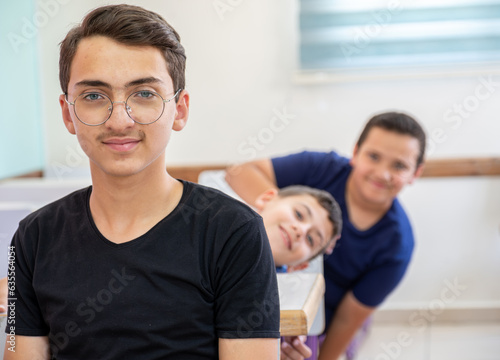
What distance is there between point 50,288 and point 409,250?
1.39m

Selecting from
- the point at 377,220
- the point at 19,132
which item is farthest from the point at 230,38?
the point at 377,220

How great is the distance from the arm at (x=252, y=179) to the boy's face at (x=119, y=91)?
3.86 feet

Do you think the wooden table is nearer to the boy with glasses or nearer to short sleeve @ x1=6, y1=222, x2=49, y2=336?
the boy with glasses

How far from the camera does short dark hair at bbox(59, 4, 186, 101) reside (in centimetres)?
87

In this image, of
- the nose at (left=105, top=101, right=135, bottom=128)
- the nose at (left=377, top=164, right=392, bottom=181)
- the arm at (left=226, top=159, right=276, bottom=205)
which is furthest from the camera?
the arm at (left=226, top=159, right=276, bottom=205)

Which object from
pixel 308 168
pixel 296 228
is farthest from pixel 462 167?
pixel 296 228

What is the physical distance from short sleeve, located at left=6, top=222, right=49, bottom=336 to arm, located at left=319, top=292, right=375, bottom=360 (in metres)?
1.25

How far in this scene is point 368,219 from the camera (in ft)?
6.68

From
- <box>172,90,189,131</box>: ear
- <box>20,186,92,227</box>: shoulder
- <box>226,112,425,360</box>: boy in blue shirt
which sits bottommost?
<box>226,112,425,360</box>: boy in blue shirt

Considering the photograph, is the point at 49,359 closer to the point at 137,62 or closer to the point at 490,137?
the point at 137,62

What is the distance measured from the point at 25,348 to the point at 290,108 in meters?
2.09

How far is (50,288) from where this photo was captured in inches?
35.9

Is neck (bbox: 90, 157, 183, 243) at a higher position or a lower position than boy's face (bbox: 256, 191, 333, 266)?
higher

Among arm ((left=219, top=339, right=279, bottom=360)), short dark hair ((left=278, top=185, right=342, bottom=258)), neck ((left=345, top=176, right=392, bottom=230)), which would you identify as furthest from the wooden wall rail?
arm ((left=219, top=339, right=279, bottom=360))
